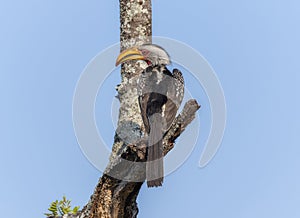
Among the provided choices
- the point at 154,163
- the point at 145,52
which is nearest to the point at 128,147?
the point at 154,163

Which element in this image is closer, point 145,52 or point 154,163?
point 154,163

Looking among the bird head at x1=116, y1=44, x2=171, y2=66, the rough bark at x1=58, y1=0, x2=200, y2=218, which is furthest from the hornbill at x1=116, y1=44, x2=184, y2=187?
the rough bark at x1=58, y1=0, x2=200, y2=218

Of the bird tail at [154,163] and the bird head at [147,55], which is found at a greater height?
the bird head at [147,55]

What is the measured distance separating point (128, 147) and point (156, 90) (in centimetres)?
153

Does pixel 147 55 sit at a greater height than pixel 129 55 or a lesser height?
greater

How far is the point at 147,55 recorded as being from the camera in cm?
783

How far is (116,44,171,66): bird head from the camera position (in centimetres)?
763

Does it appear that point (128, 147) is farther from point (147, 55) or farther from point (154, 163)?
point (147, 55)

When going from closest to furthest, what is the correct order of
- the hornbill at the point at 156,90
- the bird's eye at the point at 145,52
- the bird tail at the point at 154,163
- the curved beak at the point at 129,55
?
the bird tail at the point at 154,163, the hornbill at the point at 156,90, the curved beak at the point at 129,55, the bird's eye at the point at 145,52

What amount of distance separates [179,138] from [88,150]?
1085 millimetres

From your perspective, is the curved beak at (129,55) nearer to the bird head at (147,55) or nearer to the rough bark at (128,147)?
the bird head at (147,55)

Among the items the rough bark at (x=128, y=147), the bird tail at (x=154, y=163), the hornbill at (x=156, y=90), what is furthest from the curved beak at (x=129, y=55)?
the bird tail at (x=154, y=163)

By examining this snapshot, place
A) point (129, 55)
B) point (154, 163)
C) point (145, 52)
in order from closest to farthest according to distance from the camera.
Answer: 1. point (154, 163)
2. point (129, 55)
3. point (145, 52)

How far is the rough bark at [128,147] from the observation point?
6754 millimetres
